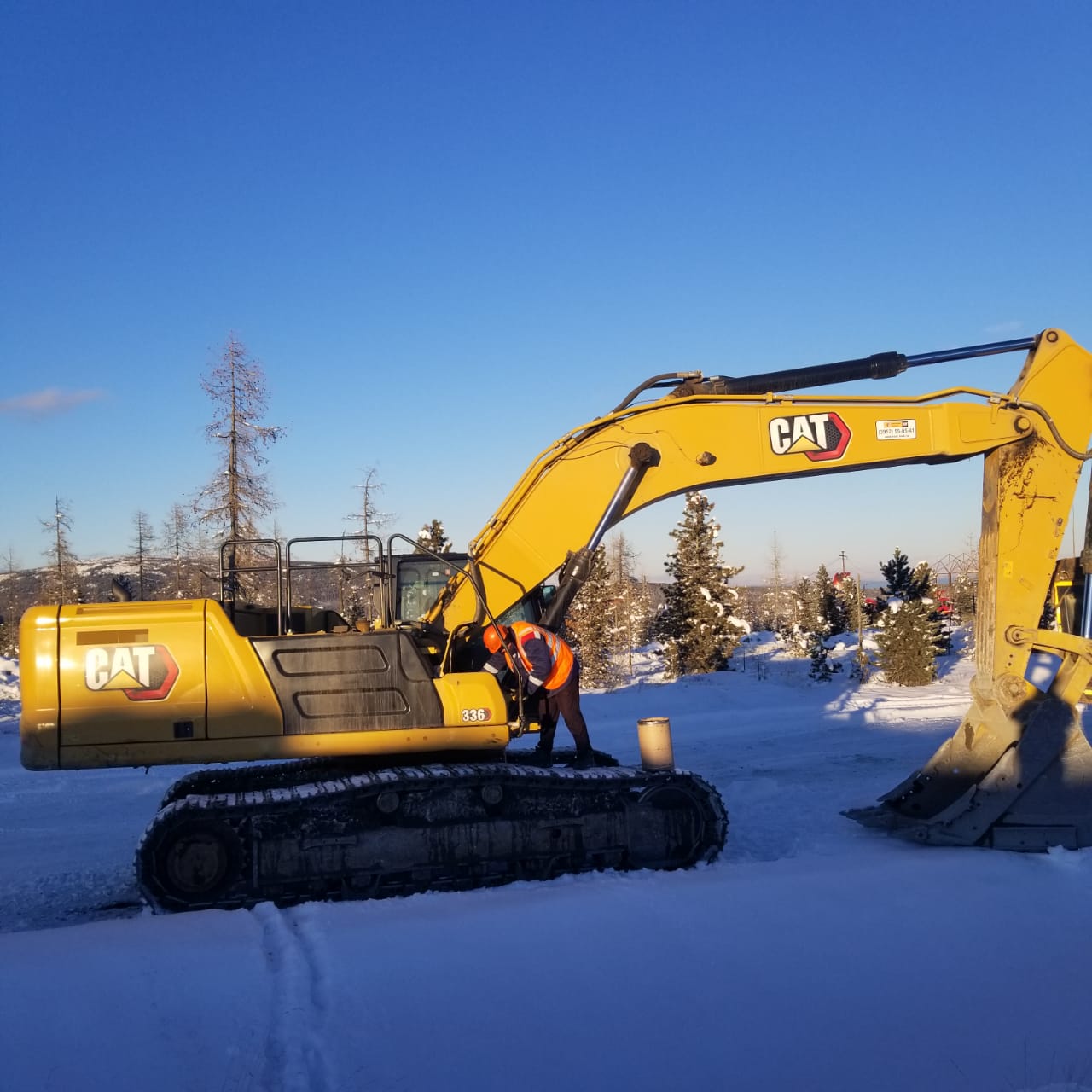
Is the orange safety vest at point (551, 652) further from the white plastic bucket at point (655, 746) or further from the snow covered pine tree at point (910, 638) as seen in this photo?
the snow covered pine tree at point (910, 638)

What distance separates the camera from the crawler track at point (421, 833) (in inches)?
272

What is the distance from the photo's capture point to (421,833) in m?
7.20

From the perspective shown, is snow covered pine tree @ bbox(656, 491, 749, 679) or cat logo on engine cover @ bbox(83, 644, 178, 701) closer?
cat logo on engine cover @ bbox(83, 644, 178, 701)

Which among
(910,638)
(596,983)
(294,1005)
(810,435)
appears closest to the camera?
(294,1005)

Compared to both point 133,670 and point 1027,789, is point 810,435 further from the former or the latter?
point 133,670

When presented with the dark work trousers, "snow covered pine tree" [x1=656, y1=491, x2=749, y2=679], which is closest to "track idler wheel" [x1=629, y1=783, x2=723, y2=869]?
the dark work trousers

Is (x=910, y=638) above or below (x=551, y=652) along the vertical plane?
below

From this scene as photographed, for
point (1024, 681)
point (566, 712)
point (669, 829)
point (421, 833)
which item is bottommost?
point (669, 829)

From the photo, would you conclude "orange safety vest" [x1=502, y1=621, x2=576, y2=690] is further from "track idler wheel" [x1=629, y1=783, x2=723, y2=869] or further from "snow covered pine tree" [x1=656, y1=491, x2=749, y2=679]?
"snow covered pine tree" [x1=656, y1=491, x2=749, y2=679]

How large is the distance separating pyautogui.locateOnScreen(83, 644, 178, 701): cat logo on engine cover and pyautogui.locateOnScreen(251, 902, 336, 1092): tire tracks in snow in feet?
5.63

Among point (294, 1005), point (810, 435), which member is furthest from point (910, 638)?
point (294, 1005)

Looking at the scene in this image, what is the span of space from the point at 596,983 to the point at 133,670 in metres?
3.88

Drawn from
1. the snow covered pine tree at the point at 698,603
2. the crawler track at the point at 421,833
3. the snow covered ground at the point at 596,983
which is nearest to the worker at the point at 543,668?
the crawler track at the point at 421,833

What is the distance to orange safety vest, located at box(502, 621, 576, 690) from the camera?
7883 millimetres
